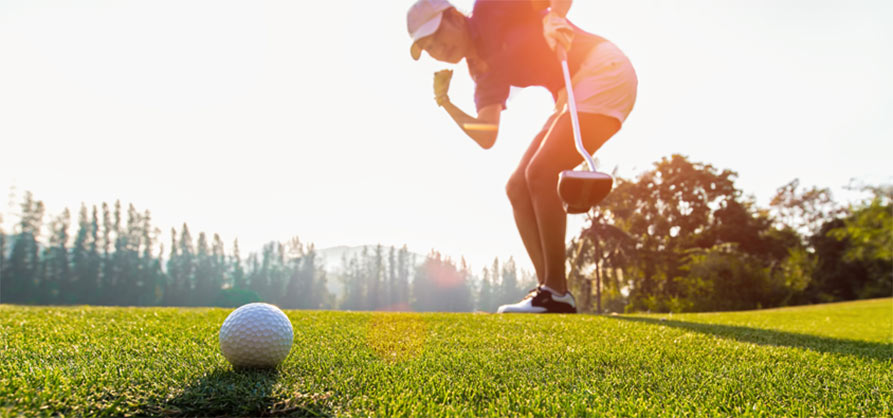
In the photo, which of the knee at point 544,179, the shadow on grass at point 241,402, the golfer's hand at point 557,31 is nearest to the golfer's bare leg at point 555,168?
the knee at point 544,179

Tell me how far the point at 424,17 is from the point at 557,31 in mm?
1388

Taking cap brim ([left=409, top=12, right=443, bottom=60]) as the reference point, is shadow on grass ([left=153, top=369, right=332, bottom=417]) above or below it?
below

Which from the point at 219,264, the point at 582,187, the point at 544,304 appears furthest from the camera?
the point at 219,264

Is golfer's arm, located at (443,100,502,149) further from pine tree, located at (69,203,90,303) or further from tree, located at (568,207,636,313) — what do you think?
pine tree, located at (69,203,90,303)

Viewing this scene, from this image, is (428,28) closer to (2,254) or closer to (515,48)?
(515,48)

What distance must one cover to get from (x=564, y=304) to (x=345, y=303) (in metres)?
92.3

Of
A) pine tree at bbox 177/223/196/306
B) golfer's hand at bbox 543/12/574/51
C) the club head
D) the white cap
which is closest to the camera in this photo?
the club head

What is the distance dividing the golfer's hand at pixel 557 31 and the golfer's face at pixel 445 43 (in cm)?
99

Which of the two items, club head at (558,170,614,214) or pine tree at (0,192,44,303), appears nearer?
club head at (558,170,614,214)

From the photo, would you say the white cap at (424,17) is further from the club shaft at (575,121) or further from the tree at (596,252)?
the tree at (596,252)

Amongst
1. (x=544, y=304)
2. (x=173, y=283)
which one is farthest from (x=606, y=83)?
(x=173, y=283)

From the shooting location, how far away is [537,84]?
17.2 feet

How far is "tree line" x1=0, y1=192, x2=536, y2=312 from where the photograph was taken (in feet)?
195

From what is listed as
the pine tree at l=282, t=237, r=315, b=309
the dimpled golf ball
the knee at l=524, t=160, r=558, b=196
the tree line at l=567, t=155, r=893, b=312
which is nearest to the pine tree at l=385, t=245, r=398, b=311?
the pine tree at l=282, t=237, r=315, b=309
